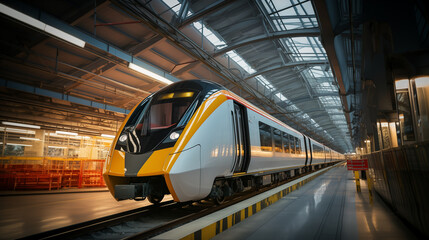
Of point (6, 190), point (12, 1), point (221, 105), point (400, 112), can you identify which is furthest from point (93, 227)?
point (6, 190)

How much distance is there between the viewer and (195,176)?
399 cm

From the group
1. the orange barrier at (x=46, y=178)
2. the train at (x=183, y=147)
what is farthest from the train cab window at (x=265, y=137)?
the orange barrier at (x=46, y=178)

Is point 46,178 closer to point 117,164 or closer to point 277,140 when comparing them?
point 117,164

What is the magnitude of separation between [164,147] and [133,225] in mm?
1430

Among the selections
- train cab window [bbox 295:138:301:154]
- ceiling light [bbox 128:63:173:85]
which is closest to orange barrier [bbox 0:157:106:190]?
ceiling light [bbox 128:63:173:85]

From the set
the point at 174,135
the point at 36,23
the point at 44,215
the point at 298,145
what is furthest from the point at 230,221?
the point at 298,145

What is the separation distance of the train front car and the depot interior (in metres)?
2.83

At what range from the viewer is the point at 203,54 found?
36.8 feet

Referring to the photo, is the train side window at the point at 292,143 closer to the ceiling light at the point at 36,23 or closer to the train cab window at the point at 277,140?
the train cab window at the point at 277,140

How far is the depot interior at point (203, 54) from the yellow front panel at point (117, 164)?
345 cm

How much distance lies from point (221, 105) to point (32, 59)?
9704 mm

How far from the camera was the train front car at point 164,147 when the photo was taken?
3.83 meters

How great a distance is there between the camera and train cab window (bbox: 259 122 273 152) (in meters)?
7.11

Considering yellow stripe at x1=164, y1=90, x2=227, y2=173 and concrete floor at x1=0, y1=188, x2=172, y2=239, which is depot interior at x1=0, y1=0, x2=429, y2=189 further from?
concrete floor at x1=0, y1=188, x2=172, y2=239
